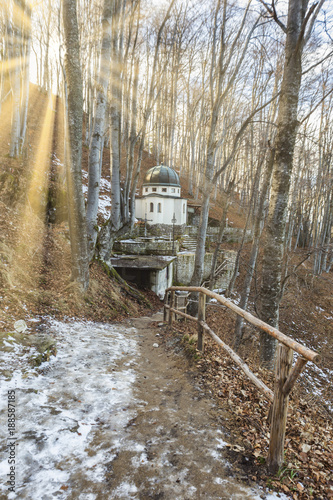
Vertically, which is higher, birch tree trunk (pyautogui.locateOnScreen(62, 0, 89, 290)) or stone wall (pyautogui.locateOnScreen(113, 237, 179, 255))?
birch tree trunk (pyautogui.locateOnScreen(62, 0, 89, 290))

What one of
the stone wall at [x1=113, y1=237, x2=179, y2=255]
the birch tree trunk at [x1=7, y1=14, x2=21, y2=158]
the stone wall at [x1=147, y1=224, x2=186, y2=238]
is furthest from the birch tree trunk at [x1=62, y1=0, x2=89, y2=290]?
the stone wall at [x1=147, y1=224, x2=186, y2=238]

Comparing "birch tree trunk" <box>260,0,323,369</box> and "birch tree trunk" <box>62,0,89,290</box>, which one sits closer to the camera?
"birch tree trunk" <box>260,0,323,369</box>

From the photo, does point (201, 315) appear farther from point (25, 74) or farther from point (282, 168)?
point (25, 74)

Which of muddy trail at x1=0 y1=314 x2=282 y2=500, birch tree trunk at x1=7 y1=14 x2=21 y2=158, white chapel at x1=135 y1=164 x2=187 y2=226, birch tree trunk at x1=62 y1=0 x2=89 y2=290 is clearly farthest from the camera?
white chapel at x1=135 y1=164 x2=187 y2=226

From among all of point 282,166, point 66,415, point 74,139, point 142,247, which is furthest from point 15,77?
point 66,415

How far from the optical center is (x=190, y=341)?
17.0 ft

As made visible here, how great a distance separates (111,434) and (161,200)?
29.5 meters

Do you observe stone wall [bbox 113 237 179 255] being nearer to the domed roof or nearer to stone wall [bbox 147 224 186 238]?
stone wall [bbox 147 224 186 238]

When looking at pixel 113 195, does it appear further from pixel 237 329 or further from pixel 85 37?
pixel 85 37

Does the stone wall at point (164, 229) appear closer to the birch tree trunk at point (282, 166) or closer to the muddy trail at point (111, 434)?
the birch tree trunk at point (282, 166)

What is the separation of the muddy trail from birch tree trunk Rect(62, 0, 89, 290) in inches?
123

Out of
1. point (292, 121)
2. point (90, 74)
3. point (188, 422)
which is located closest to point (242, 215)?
point (90, 74)

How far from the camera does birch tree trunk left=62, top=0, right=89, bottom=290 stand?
6070 millimetres

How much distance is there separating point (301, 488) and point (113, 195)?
9.38m
